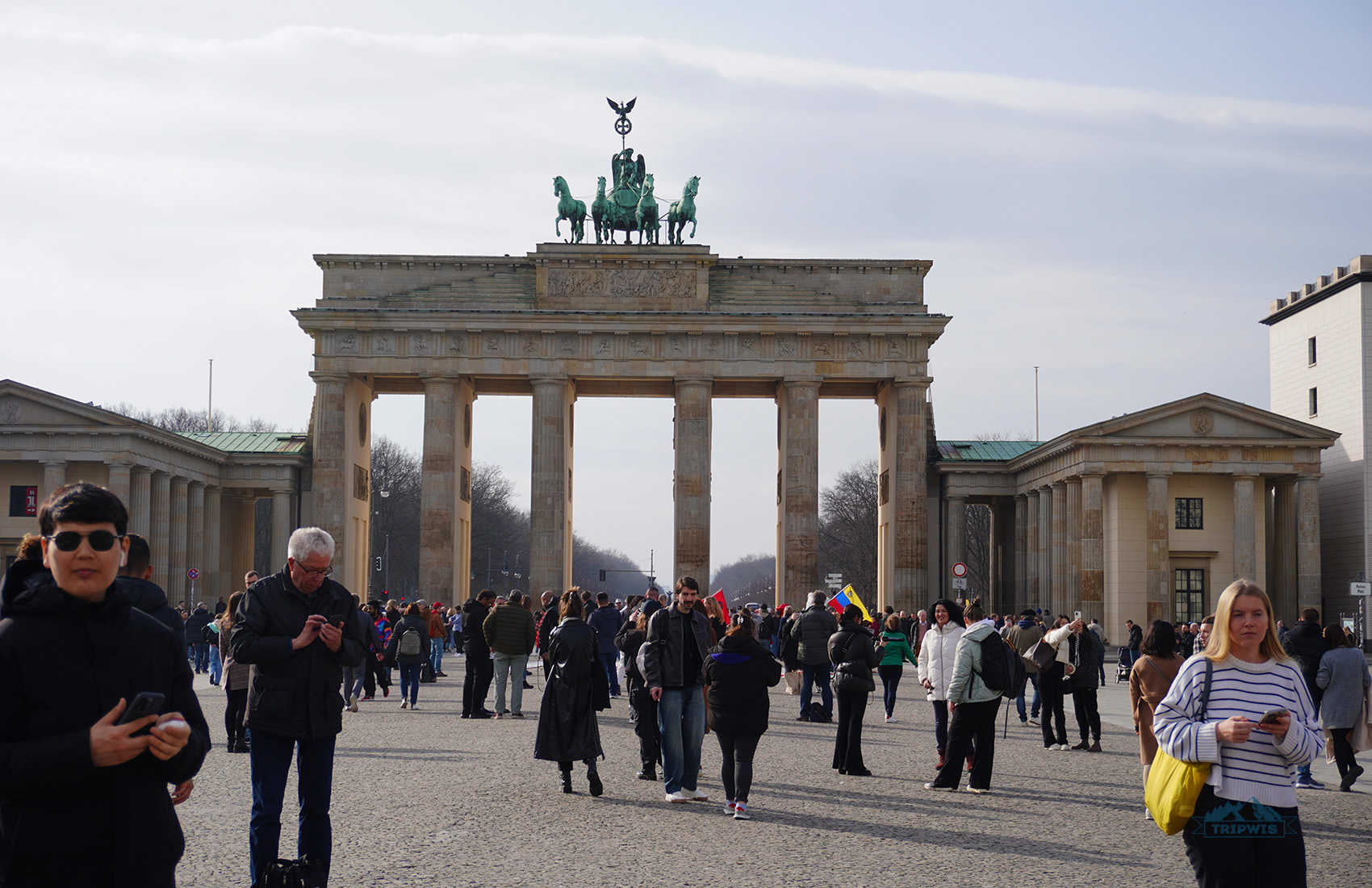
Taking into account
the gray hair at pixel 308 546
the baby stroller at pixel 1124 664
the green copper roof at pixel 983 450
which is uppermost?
the green copper roof at pixel 983 450

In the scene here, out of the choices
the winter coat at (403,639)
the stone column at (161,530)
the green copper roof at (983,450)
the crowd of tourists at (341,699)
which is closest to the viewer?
the crowd of tourists at (341,699)

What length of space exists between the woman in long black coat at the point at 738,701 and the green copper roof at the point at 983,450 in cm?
4892

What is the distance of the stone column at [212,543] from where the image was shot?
5916 cm

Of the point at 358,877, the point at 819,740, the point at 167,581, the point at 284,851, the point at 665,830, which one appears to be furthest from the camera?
the point at 167,581

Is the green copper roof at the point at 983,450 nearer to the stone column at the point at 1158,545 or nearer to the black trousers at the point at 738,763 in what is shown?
the stone column at the point at 1158,545

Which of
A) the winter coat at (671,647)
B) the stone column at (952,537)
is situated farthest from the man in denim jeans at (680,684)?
the stone column at (952,537)

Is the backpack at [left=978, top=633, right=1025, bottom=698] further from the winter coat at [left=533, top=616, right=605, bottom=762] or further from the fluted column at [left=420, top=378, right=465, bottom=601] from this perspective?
the fluted column at [left=420, top=378, right=465, bottom=601]

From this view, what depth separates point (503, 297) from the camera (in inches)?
2331

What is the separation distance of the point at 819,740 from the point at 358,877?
11.0 m

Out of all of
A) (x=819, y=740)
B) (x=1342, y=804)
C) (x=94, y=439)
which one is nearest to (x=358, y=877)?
(x=1342, y=804)

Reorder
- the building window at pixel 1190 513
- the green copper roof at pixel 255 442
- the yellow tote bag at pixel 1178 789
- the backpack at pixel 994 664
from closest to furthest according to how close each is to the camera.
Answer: the yellow tote bag at pixel 1178 789 < the backpack at pixel 994 664 < the building window at pixel 1190 513 < the green copper roof at pixel 255 442

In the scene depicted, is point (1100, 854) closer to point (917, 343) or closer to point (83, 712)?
point (83, 712)

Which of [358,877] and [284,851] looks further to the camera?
[284,851]

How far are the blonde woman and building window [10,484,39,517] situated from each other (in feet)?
167
